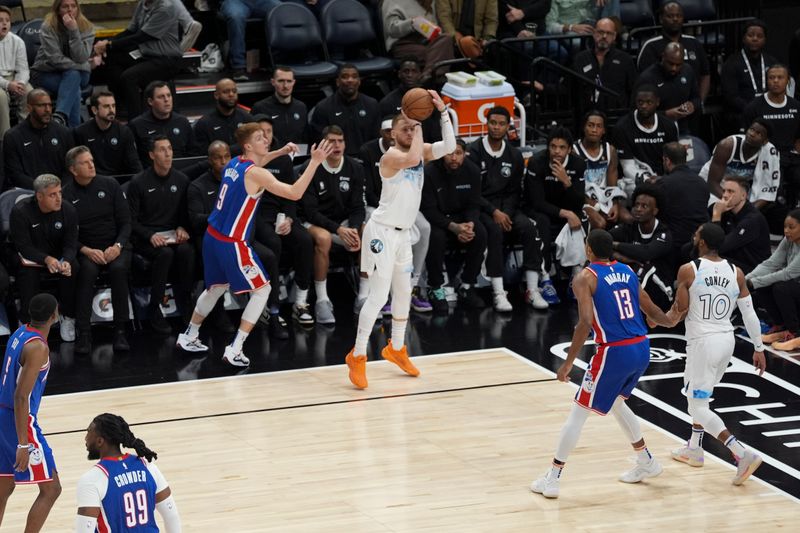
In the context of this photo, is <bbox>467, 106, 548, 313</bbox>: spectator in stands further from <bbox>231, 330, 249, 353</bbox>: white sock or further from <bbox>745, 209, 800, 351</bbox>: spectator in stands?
<bbox>231, 330, 249, 353</bbox>: white sock

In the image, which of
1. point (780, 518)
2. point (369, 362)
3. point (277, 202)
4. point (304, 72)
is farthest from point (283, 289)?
point (780, 518)

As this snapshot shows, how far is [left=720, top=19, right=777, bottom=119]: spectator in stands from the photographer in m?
13.2

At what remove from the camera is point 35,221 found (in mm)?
10000

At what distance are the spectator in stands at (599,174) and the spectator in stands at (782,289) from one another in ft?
5.01

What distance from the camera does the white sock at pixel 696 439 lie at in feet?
25.1

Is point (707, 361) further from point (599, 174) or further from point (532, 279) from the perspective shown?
point (599, 174)

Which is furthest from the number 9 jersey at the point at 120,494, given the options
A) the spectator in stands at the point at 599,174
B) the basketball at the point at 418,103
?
the spectator in stands at the point at 599,174

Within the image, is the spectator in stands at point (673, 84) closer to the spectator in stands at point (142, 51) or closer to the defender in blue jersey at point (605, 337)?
the spectator in stands at point (142, 51)

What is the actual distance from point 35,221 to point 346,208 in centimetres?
250

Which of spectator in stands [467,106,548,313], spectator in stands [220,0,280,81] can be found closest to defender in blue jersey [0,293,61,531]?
spectator in stands [467,106,548,313]

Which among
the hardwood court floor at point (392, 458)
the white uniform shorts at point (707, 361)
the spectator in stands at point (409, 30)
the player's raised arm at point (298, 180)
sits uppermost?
the spectator in stands at point (409, 30)

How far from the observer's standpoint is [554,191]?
11.5m

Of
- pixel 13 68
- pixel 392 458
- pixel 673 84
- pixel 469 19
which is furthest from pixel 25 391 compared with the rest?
pixel 469 19

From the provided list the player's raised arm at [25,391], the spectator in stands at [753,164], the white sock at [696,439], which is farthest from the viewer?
the spectator in stands at [753,164]
